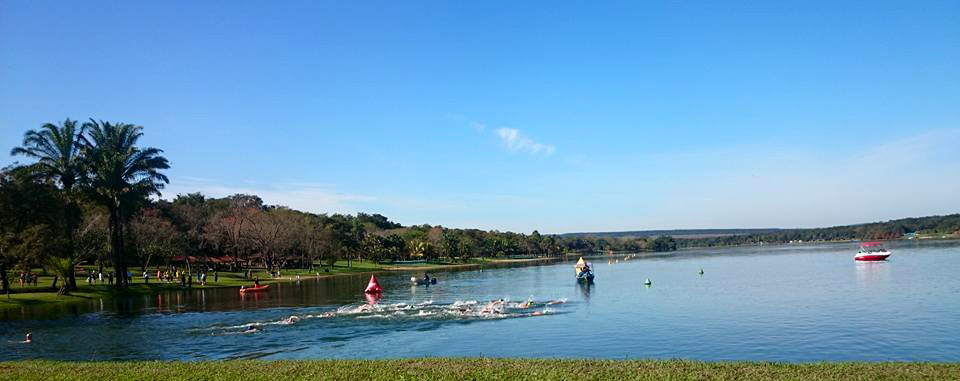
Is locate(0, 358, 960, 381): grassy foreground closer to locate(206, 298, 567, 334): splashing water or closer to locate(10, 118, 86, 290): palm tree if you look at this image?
locate(206, 298, 567, 334): splashing water

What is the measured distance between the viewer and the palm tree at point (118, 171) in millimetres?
59594

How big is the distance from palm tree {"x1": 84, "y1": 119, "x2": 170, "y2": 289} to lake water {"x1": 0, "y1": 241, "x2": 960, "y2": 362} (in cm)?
1031

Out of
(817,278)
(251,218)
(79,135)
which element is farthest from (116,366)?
(251,218)

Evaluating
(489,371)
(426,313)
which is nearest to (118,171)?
(426,313)

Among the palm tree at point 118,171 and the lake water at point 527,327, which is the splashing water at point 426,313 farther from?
the palm tree at point 118,171

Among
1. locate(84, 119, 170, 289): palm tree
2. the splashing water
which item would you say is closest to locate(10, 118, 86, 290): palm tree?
locate(84, 119, 170, 289): palm tree

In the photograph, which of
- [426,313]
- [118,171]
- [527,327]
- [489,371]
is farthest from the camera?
[118,171]

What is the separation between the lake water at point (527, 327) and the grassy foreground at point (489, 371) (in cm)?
596

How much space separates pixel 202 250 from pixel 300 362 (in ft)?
335

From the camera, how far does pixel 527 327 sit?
35.1 m

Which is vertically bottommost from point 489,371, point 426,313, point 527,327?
point 527,327

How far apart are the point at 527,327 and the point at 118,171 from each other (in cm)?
4458

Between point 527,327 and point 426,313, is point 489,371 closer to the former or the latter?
point 527,327

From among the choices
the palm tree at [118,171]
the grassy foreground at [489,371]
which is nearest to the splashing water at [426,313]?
the grassy foreground at [489,371]
